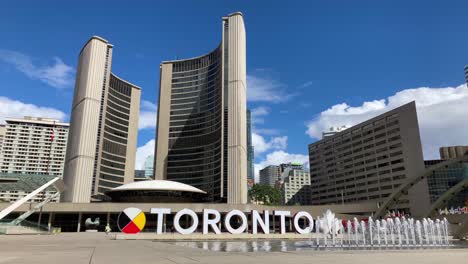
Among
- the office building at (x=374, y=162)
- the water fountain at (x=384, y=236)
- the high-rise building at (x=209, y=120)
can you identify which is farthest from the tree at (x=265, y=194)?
the water fountain at (x=384, y=236)

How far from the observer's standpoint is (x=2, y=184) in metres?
57.8

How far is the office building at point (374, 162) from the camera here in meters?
123

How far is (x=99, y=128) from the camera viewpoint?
147m

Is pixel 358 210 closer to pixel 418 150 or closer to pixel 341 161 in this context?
pixel 418 150

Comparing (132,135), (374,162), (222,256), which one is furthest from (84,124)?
(374,162)

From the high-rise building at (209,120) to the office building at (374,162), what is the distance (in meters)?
59.9

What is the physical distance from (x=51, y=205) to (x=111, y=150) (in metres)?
81.8

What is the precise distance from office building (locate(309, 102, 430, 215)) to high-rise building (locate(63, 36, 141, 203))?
3904 inches

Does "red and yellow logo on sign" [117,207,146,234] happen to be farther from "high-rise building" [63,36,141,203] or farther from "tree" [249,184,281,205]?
"tree" [249,184,281,205]

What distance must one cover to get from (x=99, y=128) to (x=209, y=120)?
48.9 m

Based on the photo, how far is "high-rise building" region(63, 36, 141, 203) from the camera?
111 metres

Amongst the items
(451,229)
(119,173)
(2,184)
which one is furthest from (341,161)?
(2,184)

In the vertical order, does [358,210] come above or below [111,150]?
below

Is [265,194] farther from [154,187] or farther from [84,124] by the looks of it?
[84,124]
